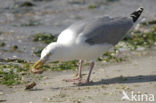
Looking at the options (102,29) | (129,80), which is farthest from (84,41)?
(129,80)

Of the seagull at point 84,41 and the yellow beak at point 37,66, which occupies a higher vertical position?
the seagull at point 84,41

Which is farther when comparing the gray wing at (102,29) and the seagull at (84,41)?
the gray wing at (102,29)

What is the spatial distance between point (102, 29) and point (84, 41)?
517 millimetres

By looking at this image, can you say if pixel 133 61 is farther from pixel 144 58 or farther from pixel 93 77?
pixel 93 77

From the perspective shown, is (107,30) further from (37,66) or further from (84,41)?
(37,66)

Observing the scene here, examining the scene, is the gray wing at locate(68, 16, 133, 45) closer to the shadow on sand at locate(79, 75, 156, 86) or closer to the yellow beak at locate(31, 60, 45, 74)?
the shadow on sand at locate(79, 75, 156, 86)

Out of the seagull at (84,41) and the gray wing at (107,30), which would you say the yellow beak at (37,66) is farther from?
the gray wing at (107,30)

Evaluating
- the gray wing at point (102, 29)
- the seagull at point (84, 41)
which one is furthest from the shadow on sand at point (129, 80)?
the gray wing at point (102, 29)

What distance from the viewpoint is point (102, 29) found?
7094mm

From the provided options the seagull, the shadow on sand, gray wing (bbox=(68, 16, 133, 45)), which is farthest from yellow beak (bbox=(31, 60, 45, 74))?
the shadow on sand

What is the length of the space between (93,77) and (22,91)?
5.28 feet

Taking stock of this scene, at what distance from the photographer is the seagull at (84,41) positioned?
21.9ft

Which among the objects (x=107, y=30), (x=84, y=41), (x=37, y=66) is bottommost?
(x=37, y=66)

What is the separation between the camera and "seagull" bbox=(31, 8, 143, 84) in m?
6.67
